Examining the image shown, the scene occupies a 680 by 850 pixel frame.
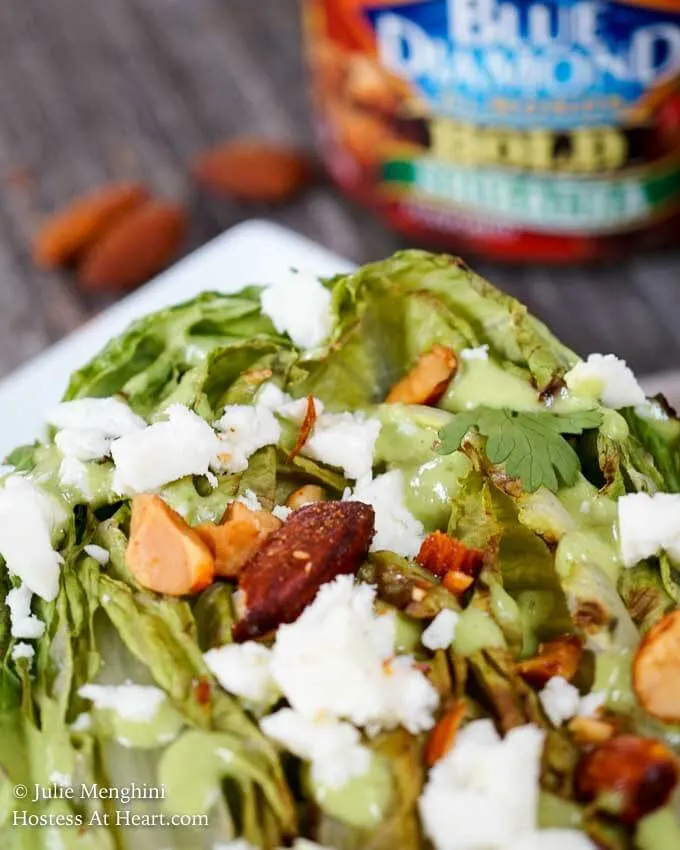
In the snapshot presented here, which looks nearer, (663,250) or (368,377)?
(368,377)

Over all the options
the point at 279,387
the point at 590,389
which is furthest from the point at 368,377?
the point at 590,389

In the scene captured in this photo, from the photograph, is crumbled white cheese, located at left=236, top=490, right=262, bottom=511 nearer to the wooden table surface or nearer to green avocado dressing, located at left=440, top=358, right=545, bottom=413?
green avocado dressing, located at left=440, top=358, right=545, bottom=413

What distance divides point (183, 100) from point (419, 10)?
86 cm

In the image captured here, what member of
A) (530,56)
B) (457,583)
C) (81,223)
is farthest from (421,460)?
(81,223)

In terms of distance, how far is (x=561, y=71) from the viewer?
176cm

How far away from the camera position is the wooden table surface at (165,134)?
2035mm

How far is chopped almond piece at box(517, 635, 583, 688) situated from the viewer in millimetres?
891

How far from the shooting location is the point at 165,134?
2436 millimetres

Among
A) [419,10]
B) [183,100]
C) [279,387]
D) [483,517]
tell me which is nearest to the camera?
[483,517]

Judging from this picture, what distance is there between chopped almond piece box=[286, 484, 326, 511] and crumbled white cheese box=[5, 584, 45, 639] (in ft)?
0.71

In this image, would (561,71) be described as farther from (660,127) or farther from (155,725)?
(155,725)

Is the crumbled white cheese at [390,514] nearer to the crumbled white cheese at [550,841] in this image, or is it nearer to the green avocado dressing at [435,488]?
the green avocado dressing at [435,488]

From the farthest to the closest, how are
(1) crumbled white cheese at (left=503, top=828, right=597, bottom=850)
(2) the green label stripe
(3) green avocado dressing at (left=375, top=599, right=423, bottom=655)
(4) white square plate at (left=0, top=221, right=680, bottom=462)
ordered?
1. (2) the green label stripe
2. (4) white square plate at (left=0, top=221, right=680, bottom=462)
3. (3) green avocado dressing at (left=375, top=599, right=423, bottom=655)
4. (1) crumbled white cheese at (left=503, top=828, right=597, bottom=850)

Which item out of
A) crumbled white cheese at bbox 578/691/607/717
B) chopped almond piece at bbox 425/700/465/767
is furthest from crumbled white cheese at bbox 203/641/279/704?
crumbled white cheese at bbox 578/691/607/717
